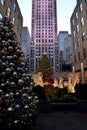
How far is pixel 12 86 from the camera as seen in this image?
4.98 m

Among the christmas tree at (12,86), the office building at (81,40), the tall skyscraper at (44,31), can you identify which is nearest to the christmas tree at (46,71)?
the office building at (81,40)

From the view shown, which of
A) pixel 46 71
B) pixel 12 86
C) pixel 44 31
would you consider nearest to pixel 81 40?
pixel 46 71

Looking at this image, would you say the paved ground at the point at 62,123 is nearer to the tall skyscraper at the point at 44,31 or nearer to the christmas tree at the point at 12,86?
the christmas tree at the point at 12,86

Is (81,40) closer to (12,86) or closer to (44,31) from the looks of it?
(12,86)

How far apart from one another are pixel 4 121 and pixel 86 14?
85.1 feet

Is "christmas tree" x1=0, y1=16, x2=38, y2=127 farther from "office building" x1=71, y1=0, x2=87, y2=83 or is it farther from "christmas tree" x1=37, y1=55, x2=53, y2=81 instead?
"office building" x1=71, y1=0, x2=87, y2=83

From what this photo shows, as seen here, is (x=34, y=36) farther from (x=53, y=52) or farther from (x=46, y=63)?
(x=46, y=63)

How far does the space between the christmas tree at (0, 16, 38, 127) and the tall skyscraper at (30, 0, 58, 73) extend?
120 m

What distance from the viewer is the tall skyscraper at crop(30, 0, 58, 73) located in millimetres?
128000

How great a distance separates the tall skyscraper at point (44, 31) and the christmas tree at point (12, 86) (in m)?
120

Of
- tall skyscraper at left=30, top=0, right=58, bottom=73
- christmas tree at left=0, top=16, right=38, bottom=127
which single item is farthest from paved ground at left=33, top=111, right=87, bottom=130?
tall skyscraper at left=30, top=0, right=58, bottom=73

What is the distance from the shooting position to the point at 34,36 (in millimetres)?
Result: 129250

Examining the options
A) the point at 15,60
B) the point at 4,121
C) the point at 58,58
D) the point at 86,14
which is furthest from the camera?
the point at 58,58

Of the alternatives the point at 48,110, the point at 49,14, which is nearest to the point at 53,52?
the point at 49,14
